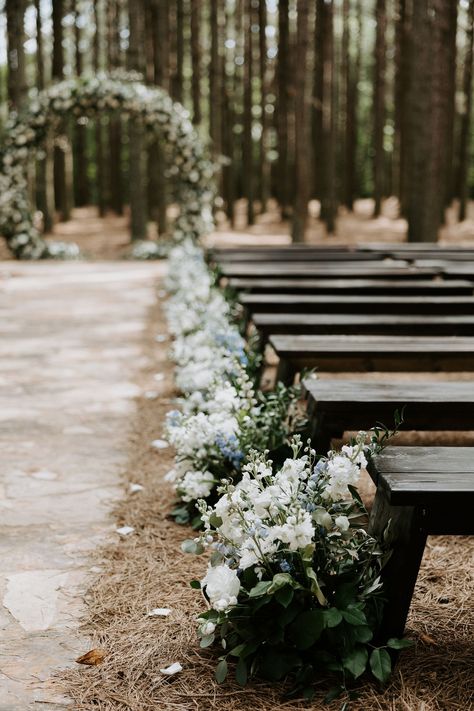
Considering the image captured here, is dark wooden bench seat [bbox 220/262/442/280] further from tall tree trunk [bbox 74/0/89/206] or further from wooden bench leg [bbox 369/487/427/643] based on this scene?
tall tree trunk [bbox 74/0/89/206]

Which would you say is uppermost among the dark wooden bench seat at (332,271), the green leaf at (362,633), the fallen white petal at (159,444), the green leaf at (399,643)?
the dark wooden bench seat at (332,271)

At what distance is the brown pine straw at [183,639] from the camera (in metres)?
2.25

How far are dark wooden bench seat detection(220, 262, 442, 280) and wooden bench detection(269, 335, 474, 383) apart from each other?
245 cm

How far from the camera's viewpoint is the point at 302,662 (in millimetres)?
2346

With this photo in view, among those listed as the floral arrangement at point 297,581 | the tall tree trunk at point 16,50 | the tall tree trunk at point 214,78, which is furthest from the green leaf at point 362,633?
the tall tree trunk at point 214,78

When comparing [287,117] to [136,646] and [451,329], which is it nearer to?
[451,329]

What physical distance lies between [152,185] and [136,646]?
25.0 metres

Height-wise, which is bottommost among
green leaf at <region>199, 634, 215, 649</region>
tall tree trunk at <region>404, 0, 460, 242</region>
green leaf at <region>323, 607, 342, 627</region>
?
green leaf at <region>199, 634, 215, 649</region>

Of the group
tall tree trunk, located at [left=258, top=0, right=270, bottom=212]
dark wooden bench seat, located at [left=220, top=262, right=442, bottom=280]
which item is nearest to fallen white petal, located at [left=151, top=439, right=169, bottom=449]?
dark wooden bench seat, located at [left=220, top=262, right=442, bottom=280]

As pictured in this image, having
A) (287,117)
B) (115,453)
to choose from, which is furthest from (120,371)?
(287,117)

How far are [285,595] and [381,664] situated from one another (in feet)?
1.16

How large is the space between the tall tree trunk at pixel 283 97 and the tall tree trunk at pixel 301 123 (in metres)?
6.62

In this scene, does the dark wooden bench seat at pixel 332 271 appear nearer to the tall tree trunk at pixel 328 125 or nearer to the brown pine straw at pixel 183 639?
the brown pine straw at pixel 183 639

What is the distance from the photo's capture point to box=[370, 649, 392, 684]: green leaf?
2.27 meters
